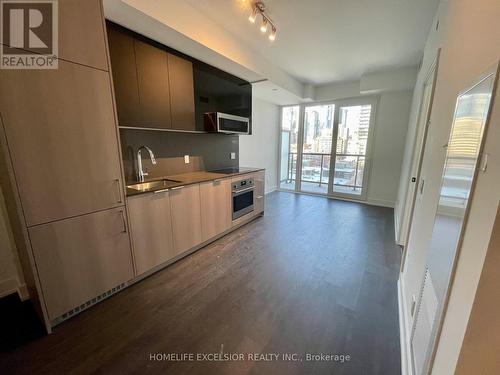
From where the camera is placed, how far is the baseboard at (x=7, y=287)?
184cm

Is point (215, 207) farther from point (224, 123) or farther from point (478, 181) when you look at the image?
point (478, 181)

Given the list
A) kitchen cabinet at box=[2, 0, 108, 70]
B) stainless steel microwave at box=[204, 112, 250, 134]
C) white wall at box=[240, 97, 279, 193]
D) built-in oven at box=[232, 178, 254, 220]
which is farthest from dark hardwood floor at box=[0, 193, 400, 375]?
white wall at box=[240, 97, 279, 193]

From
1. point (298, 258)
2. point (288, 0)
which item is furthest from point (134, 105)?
point (298, 258)

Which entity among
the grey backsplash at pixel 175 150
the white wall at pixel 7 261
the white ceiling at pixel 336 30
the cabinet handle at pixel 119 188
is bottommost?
the white wall at pixel 7 261

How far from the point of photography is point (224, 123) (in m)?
2.99

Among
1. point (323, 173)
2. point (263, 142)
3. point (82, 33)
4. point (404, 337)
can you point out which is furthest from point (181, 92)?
point (323, 173)

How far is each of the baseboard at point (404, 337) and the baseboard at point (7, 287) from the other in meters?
3.14

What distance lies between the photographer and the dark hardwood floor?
52.1 inches

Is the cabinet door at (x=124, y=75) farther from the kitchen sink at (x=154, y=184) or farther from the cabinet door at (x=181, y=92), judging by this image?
the kitchen sink at (x=154, y=184)

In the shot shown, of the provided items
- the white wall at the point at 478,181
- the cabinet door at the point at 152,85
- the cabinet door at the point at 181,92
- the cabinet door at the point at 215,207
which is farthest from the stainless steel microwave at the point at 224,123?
the white wall at the point at 478,181

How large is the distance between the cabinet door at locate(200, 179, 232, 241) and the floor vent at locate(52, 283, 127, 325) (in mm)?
1038

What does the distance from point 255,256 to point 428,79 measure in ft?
8.98

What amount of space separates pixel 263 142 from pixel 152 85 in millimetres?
3300

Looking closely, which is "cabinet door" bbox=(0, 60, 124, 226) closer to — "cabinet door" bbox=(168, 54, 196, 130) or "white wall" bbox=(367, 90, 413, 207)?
"cabinet door" bbox=(168, 54, 196, 130)
